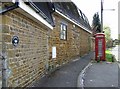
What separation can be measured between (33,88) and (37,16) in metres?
2.34

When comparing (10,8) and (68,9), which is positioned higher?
(68,9)

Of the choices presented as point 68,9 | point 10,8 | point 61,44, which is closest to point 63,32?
point 61,44

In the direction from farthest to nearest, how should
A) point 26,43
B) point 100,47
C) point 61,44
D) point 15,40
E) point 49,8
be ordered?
point 100,47 → point 61,44 → point 49,8 → point 26,43 → point 15,40

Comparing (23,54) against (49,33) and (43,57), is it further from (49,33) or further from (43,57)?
(49,33)

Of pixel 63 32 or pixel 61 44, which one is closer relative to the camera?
pixel 61 44

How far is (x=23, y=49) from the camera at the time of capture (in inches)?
331

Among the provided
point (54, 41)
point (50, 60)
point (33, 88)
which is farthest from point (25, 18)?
point (54, 41)

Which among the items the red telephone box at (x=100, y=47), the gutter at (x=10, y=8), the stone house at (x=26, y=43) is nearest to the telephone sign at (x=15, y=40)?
the stone house at (x=26, y=43)

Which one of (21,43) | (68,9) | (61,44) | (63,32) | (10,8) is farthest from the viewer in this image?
(68,9)

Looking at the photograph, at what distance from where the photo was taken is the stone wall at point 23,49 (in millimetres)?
7059

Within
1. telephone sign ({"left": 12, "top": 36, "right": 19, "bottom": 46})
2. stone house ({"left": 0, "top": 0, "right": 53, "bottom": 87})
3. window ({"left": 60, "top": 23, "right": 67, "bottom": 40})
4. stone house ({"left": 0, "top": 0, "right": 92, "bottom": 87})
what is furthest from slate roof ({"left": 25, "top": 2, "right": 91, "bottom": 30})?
telephone sign ({"left": 12, "top": 36, "right": 19, "bottom": 46})

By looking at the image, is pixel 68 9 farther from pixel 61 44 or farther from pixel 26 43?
pixel 26 43

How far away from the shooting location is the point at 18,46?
7848 millimetres

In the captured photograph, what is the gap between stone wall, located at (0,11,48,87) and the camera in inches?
278
